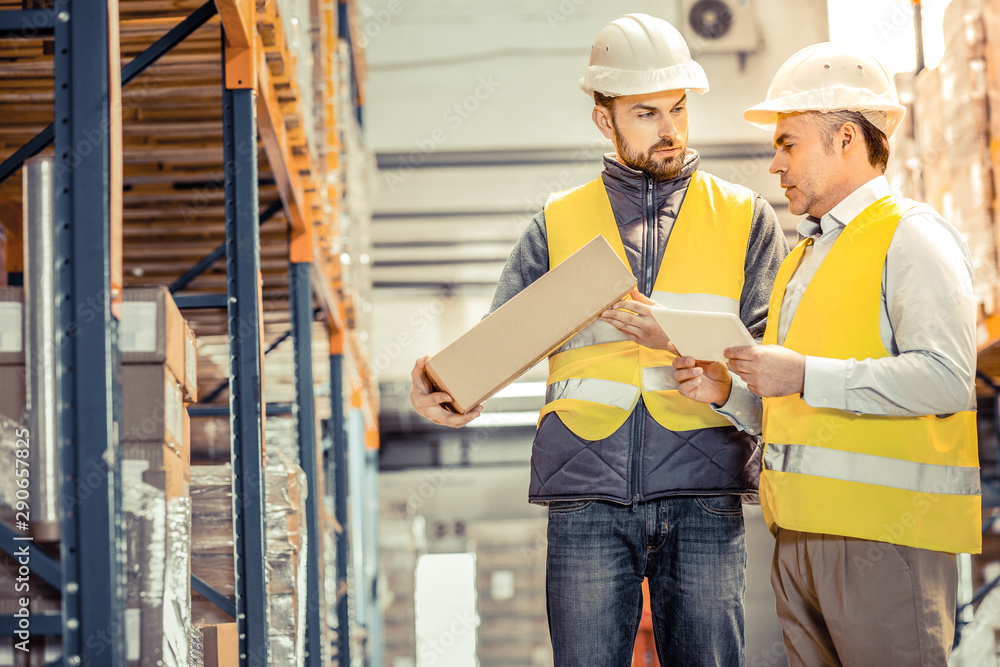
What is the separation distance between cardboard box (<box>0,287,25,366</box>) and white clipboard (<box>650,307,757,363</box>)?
54.3 inches

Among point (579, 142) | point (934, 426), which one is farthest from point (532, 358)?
point (579, 142)

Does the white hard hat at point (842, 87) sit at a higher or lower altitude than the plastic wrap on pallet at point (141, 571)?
higher

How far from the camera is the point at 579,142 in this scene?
1215cm

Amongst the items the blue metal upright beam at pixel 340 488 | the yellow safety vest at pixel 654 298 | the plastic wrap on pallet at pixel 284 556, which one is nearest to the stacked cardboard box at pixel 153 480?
the yellow safety vest at pixel 654 298

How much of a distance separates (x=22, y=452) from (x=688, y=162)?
1.73 m

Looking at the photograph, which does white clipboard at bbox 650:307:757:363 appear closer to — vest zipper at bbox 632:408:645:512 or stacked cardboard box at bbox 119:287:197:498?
vest zipper at bbox 632:408:645:512

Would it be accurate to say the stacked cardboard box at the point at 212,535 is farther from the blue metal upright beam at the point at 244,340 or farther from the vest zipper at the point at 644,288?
the vest zipper at the point at 644,288

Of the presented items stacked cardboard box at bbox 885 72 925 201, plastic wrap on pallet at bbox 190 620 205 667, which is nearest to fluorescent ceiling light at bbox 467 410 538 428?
stacked cardboard box at bbox 885 72 925 201

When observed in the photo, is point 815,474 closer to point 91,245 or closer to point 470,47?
point 91,245

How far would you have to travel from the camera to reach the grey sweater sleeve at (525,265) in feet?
8.77

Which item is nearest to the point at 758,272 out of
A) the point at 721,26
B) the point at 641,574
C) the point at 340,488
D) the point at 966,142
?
the point at 641,574

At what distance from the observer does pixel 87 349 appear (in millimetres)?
2164

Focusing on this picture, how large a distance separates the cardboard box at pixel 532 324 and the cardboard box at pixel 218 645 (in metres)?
1.52

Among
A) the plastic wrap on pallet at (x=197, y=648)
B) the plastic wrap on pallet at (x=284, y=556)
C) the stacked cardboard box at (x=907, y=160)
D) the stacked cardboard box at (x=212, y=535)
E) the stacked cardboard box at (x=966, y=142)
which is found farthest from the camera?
the stacked cardboard box at (x=907, y=160)
